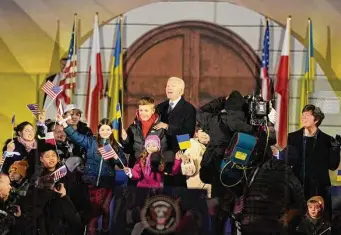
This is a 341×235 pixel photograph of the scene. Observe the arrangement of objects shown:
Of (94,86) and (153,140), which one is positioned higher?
(94,86)

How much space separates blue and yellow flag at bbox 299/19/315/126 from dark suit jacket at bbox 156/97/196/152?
1157 millimetres

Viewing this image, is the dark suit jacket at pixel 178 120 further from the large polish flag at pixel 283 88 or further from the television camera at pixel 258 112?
the large polish flag at pixel 283 88

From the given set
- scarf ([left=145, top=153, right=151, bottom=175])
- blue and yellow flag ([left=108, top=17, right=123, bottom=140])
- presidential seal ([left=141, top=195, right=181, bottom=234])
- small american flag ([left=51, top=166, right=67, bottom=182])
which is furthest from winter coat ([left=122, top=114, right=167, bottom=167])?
blue and yellow flag ([left=108, top=17, right=123, bottom=140])

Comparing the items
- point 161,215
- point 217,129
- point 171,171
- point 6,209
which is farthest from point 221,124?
point 6,209

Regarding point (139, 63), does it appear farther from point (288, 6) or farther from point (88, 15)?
point (288, 6)

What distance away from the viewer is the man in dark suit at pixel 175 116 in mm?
6559

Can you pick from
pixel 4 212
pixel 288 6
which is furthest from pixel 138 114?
pixel 288 6

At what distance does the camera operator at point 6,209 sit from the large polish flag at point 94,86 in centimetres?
113

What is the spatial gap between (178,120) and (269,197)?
3.30 feet

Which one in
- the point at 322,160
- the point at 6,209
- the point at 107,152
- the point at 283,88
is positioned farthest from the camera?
the point at 283,88

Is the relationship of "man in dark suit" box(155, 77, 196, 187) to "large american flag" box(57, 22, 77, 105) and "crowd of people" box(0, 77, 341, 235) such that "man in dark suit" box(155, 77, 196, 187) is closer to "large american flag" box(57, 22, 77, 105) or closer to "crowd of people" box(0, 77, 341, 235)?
"crowd of people" box(0, 77, 341, 235)

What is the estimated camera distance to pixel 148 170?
6.46m

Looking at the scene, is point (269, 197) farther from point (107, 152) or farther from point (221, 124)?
point (107, 152)

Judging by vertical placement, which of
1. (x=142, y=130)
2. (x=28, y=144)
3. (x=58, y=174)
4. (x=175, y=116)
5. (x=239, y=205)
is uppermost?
(x=175, y=116)
